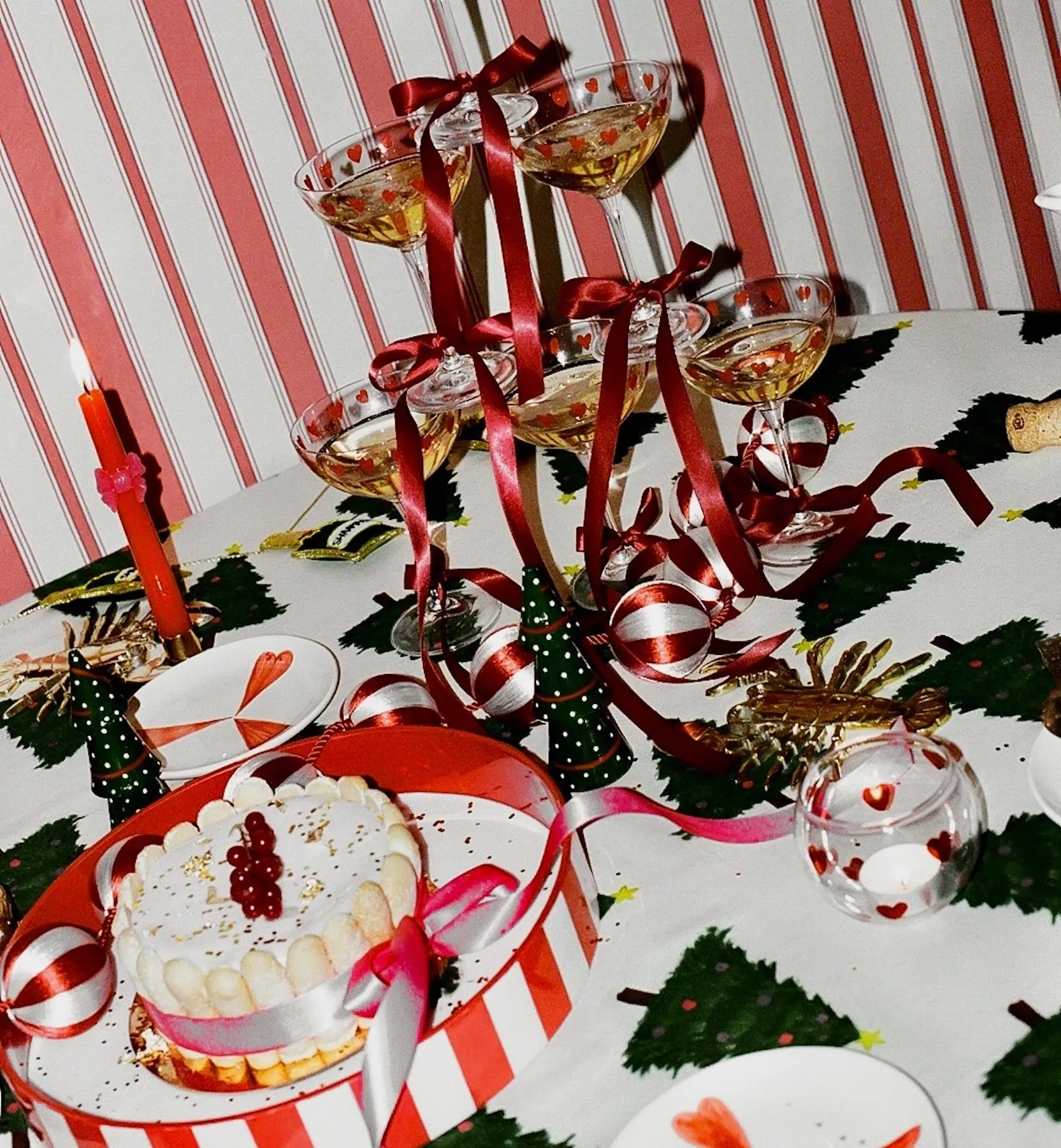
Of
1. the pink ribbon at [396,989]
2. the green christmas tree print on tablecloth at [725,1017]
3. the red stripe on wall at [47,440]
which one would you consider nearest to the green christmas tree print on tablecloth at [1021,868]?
the green christmas tree print on tablecloth at [725,1017]

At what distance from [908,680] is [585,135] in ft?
1.95

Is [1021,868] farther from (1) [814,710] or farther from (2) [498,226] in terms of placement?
(2) [498,226]

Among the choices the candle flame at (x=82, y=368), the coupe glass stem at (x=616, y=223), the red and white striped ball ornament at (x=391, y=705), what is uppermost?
the candle flame at (x=82, y=368)

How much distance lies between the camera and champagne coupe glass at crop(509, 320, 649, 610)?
1.23 m

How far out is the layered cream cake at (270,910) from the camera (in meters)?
0.81

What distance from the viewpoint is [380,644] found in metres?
1.36

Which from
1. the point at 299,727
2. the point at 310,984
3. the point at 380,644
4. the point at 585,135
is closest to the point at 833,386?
the point at 585,135

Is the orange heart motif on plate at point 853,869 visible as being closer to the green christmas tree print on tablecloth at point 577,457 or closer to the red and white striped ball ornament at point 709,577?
the red and white striped ball ornament at point 709,577

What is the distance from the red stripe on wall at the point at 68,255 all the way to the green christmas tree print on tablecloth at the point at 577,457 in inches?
25.6

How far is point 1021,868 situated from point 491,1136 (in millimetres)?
335

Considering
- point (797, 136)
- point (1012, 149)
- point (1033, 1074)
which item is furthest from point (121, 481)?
point (1012, 149)

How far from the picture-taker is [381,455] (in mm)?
1293

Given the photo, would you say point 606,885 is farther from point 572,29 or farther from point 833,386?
point 572,29

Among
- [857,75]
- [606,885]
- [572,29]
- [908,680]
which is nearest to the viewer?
[606,885]
